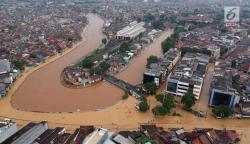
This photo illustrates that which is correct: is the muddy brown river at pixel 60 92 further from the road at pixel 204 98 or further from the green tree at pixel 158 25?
the green tree at pixel 158 25

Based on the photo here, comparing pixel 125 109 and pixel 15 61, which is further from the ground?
pixel 15 61

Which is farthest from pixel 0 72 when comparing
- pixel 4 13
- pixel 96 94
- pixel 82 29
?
pixel 4 13

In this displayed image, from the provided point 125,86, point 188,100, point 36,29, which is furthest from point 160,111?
point 36,29

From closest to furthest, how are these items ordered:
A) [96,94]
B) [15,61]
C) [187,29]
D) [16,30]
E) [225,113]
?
[225,113]
[96,94]
[15,61]
[16,30]
[187,29]

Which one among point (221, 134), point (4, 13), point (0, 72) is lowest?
point (221, 134)

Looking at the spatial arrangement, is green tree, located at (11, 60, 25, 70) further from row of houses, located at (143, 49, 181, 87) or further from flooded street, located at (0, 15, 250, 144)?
row of houses, located at (143, 49, 181, 87)

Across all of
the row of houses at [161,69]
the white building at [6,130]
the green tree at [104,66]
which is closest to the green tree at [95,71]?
the green tree at [104,66]

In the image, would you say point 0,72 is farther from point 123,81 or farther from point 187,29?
point 187,29
